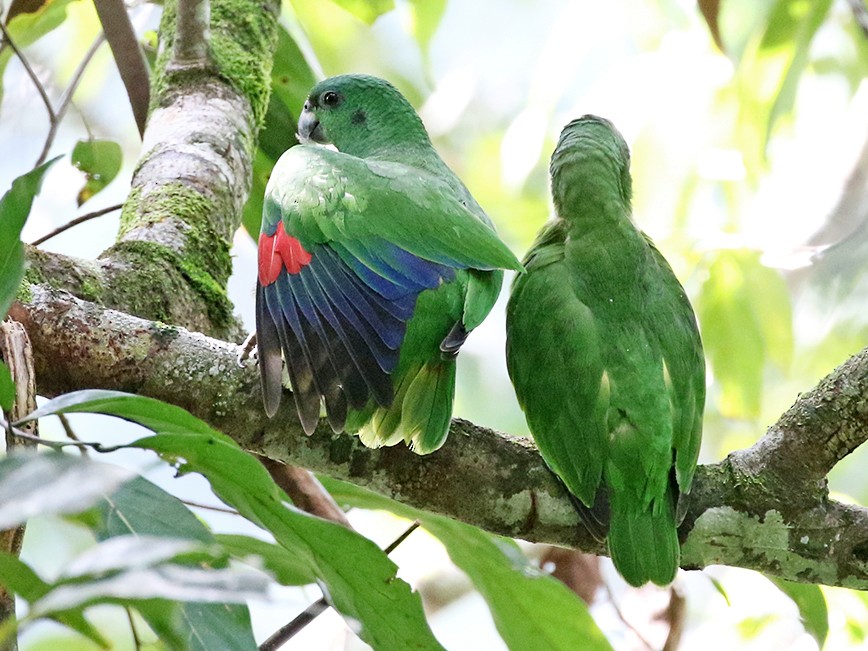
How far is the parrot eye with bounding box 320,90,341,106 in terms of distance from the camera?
324 centimetres

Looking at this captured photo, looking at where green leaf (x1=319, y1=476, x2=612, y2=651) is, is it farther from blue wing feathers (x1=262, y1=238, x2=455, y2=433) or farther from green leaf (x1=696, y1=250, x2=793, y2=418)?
green leaf (x1=696, y1=250, x2=793, y2=418)

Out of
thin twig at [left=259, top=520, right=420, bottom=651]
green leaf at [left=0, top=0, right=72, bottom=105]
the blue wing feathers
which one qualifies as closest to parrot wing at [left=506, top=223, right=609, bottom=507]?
the blue wing feathers

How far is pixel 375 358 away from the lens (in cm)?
204

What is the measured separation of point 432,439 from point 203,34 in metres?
1.74

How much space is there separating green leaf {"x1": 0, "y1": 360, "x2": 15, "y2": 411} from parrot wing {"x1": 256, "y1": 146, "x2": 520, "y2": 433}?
633mm

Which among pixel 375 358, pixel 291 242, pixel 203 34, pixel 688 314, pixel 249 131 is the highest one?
pixel 203 34

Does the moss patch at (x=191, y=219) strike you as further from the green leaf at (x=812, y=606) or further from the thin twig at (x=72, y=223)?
the green leaf at (x=812, y=606)

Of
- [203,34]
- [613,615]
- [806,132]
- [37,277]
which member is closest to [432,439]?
[37,277]

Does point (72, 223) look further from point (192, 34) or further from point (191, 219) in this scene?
point (192, 34)

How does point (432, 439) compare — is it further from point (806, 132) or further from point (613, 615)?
point (806, 132)

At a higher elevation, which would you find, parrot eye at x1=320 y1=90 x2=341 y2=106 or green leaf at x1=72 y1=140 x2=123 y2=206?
parrot eye at x1=320 y1=90 x2=341 y2=106

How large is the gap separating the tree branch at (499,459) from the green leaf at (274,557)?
0.19 meters

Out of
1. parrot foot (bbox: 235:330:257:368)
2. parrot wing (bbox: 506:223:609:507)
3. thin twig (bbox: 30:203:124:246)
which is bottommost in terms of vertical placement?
parrot foot (bbox: 235:330:257:368)

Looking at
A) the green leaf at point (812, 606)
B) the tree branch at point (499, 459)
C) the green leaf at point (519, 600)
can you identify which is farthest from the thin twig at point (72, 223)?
the green leaf at point (812, 606)
